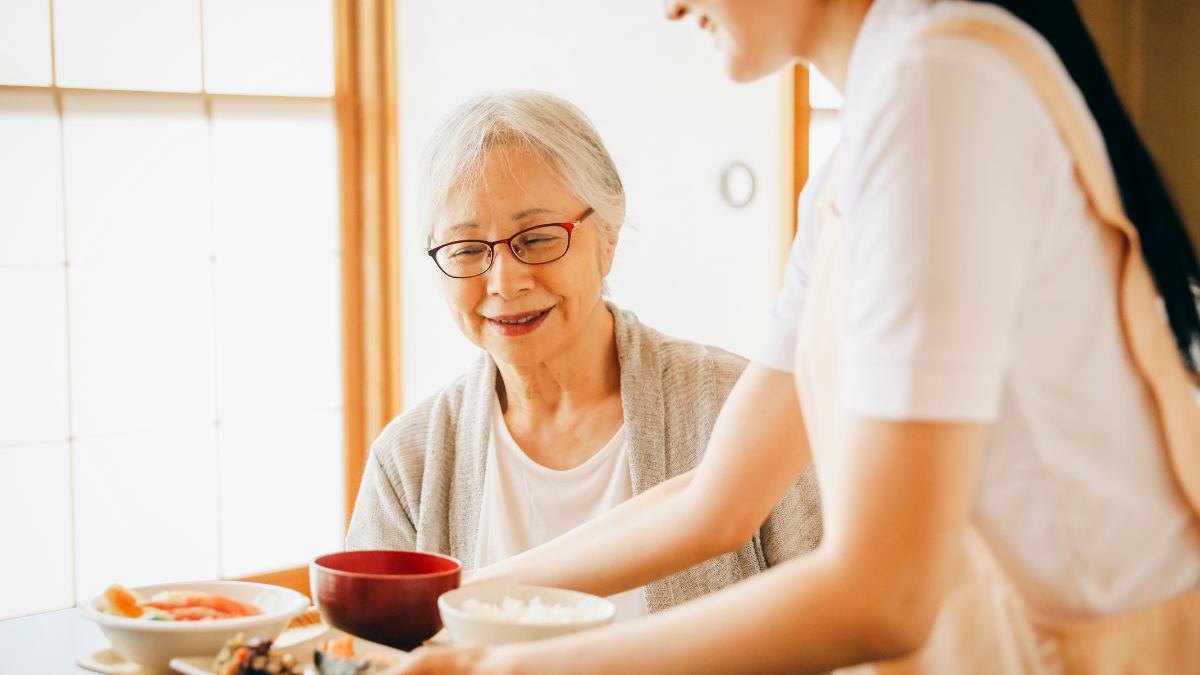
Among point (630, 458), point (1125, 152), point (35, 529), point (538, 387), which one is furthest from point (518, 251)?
point (35, 529)

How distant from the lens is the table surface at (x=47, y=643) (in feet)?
3.29

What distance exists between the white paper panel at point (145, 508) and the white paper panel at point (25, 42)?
133 cm

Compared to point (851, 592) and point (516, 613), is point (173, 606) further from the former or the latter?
point (851, 592)

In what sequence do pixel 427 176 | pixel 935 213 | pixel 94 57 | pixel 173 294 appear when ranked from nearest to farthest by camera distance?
pixel 935 213, pixel 427 176, pixel 94 57, pixel 173 294

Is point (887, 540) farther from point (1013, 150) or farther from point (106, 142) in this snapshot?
point (106, 142)

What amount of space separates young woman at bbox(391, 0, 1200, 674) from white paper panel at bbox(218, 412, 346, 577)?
11.5 feet

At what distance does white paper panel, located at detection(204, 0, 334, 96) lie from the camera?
381 cm

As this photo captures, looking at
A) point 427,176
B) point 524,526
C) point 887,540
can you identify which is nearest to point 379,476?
point 524,526

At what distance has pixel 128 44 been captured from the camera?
3590mm

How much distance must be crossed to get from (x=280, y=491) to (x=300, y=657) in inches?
133

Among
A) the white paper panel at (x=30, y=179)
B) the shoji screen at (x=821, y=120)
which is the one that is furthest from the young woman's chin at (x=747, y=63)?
the white paper panel at (x=30, y=179)

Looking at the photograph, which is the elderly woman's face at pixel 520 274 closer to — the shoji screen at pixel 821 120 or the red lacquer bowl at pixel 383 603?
the red lacquer bowl at pixel 383 603

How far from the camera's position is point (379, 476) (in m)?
1.78

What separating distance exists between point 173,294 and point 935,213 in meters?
3.72
